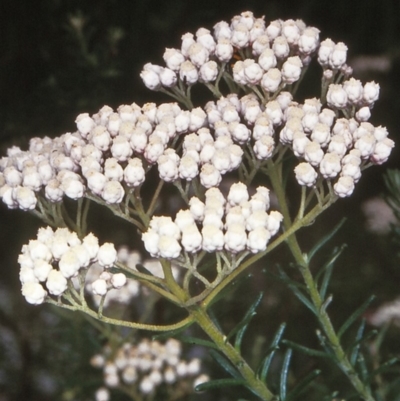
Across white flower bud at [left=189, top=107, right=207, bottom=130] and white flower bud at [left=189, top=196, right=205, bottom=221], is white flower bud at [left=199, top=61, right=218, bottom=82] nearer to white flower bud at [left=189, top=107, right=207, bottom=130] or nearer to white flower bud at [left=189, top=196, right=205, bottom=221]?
white flower bud at [left=189, top=107, right=207, bottom=130]

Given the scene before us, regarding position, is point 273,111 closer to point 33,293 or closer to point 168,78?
point 168,78

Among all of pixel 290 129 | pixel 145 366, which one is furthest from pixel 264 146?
pixel 145 366

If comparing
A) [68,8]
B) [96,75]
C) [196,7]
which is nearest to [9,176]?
[96,75]

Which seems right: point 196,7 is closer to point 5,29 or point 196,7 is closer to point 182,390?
point 5,29

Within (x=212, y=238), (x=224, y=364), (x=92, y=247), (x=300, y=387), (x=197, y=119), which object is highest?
(x=197, y=119)

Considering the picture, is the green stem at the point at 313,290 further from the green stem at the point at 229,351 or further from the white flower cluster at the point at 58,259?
the white flower cluster at the point at 58,259

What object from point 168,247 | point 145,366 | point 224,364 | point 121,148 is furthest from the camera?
point 145,366

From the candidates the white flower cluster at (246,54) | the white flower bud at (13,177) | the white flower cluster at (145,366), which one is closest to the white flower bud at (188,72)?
the white flower cluster at (246,54)
